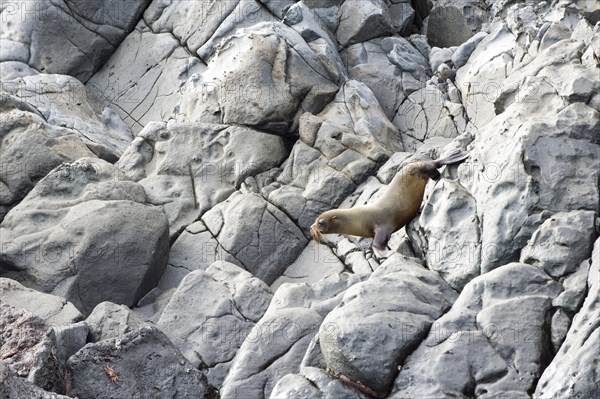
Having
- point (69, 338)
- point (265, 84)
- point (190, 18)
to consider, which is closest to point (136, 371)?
point (69, 338)

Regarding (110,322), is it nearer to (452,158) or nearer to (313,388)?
(313,388)

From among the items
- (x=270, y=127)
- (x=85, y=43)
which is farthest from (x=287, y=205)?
(x=85, y=43)

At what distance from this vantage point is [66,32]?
66.7 feet

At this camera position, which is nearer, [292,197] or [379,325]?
[379,325]

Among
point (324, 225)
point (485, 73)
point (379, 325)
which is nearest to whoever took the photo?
point (379, 325)

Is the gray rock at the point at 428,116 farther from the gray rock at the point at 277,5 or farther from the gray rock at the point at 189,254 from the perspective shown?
the gray rock at the point at 189,254

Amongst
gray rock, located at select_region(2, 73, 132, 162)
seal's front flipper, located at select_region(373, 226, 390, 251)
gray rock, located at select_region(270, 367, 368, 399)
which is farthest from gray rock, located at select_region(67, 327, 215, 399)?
gray rock, located at select_region(2, 73, 132, 162)

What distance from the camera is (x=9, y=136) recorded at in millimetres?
16328

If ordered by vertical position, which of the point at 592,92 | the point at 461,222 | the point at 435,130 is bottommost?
the point at 435,130

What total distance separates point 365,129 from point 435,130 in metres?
1.39

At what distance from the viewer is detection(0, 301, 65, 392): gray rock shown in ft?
36.7

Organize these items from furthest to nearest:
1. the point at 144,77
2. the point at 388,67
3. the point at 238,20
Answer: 1. the point at 144,77
2. the point at 238,20
3. the point at 388,67

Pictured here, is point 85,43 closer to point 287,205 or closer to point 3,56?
A: point 3,56

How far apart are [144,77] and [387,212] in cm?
705
